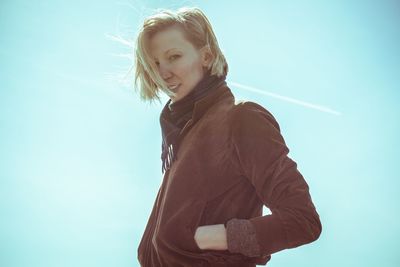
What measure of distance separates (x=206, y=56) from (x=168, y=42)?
25 cm

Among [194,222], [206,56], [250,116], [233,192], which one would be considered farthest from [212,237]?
[206,56]

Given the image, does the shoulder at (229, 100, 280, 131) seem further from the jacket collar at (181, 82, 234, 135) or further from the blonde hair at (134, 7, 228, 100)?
the blonde hair at (134, 7, 228, 100)

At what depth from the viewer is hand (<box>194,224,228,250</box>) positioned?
1674 mm

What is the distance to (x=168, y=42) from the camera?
2.29 metres

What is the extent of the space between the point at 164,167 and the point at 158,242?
58 cm

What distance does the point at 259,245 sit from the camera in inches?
63.6

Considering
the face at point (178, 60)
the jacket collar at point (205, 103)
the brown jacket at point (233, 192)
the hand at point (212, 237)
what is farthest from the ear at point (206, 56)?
the hand at point (212, 237)

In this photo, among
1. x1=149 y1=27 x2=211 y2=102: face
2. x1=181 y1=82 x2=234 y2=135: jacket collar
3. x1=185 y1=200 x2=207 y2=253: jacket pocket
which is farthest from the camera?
x1=149 y1=27 x2=211 y2=102: face

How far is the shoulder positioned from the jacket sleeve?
0.03 meters

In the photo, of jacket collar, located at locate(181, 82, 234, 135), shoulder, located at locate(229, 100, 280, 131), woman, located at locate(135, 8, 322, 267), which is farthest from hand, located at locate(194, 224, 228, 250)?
jacket collar, located at locate(181, 82, 234, 135)

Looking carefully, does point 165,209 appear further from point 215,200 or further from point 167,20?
point 167,20

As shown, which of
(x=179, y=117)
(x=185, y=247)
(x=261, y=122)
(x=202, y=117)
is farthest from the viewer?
(x=179, y=117)

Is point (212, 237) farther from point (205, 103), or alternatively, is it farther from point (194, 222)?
point (205, 103)

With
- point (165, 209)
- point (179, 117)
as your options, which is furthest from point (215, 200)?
point (179, 117)
